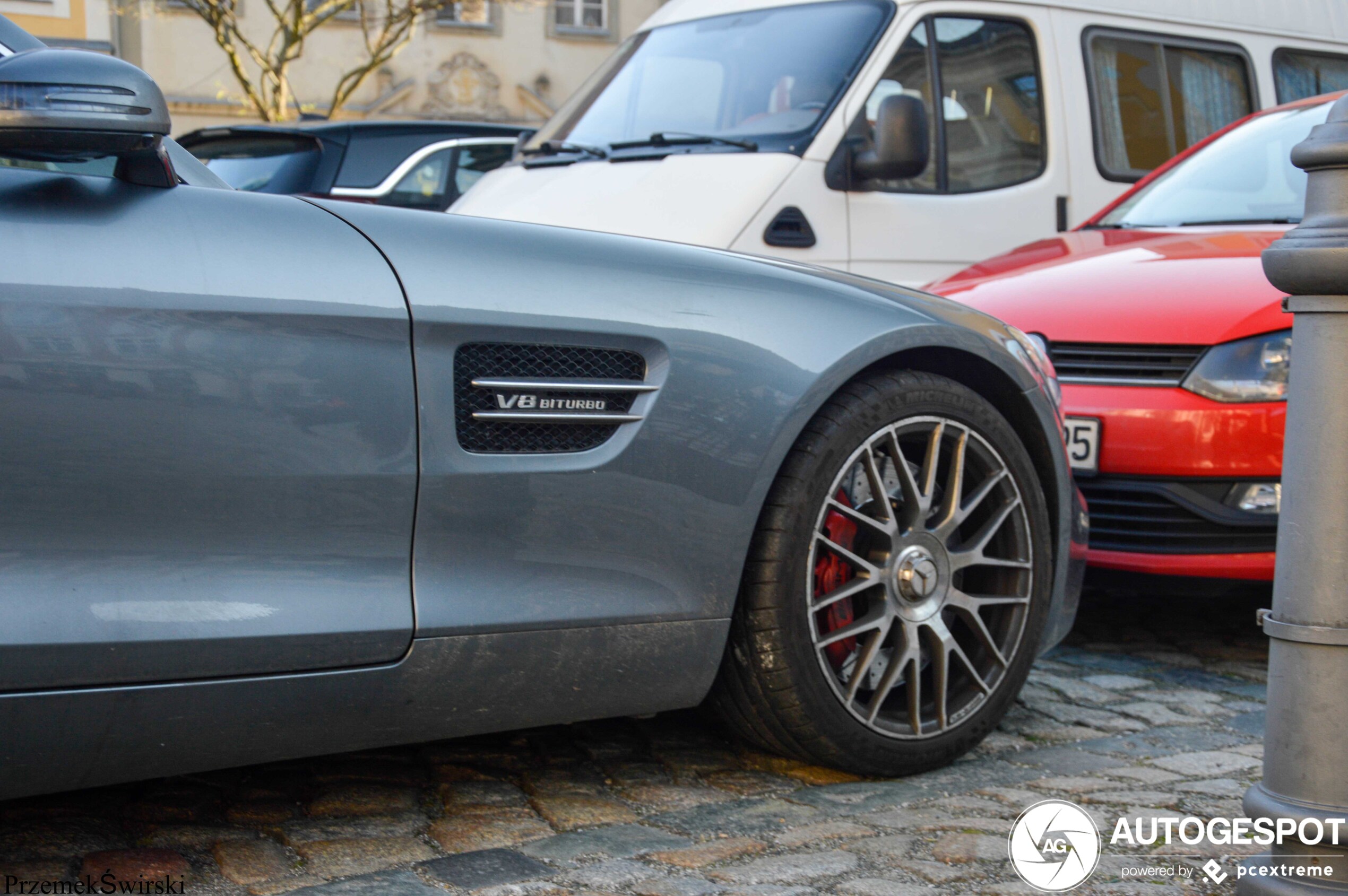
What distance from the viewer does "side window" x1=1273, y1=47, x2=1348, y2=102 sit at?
6977 millimetres

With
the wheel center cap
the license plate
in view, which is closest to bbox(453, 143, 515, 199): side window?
the license plate

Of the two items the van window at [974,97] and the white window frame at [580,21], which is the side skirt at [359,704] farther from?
the white window frame at [580,21]

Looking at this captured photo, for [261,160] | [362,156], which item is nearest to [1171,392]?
[261,160]

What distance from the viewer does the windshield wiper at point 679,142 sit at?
5348mm

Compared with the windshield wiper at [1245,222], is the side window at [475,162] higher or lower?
higher

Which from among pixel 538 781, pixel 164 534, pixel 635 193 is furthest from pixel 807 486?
pixel 635 193

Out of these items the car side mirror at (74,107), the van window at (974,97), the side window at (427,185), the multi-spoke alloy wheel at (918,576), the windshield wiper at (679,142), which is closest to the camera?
the car side mirror at (74,107)

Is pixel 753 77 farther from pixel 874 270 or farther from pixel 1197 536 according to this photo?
pixel 1197 536

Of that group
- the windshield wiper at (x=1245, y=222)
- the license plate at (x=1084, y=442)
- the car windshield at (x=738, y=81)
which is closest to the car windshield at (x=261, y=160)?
the car windshield at (x=738, y=81)

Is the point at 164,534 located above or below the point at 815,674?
above

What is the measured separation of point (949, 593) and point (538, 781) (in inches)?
35.0

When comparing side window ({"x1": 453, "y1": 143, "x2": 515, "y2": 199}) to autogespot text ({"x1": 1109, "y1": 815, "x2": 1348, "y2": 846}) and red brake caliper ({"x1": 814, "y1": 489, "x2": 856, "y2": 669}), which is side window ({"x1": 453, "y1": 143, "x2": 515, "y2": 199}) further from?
autogespot text ({"x1": 1109, "y1": 815, "x2": 1348, "y2": 846})

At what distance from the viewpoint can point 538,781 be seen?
9.25 ft

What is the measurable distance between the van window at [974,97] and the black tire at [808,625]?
290cm
